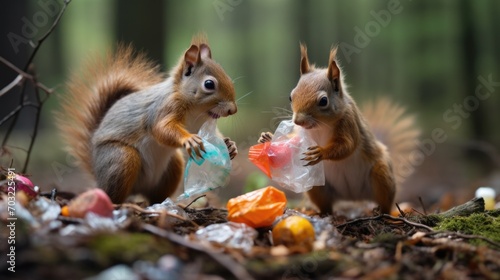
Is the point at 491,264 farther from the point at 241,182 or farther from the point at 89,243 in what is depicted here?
the point at 241,182

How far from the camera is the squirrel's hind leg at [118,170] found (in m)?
2.31

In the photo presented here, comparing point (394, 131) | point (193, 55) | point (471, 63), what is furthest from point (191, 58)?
point (471, 63)

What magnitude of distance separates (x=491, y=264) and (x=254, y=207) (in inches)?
32.4

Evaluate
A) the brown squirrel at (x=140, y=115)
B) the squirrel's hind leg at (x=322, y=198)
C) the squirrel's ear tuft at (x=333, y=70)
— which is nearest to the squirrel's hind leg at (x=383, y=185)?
the squirrel's hind leg at (x=322, y=198)

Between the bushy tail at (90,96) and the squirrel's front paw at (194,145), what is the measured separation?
0.86 m

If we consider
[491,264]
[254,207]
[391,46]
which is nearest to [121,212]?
[254,207]

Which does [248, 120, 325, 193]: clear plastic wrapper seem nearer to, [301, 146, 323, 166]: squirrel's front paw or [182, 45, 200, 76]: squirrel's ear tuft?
[301, 146, 323, 166]: squirrel's front paw

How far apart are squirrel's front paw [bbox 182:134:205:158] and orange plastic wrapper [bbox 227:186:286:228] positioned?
0.26 meters

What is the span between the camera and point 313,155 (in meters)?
2.30

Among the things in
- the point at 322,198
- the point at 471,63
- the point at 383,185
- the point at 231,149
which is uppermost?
the point at 471,63

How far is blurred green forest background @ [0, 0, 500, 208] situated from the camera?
5.74m

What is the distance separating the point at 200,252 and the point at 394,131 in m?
2.28

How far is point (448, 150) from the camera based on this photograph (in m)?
7.93

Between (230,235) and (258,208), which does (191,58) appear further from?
(230,235)
